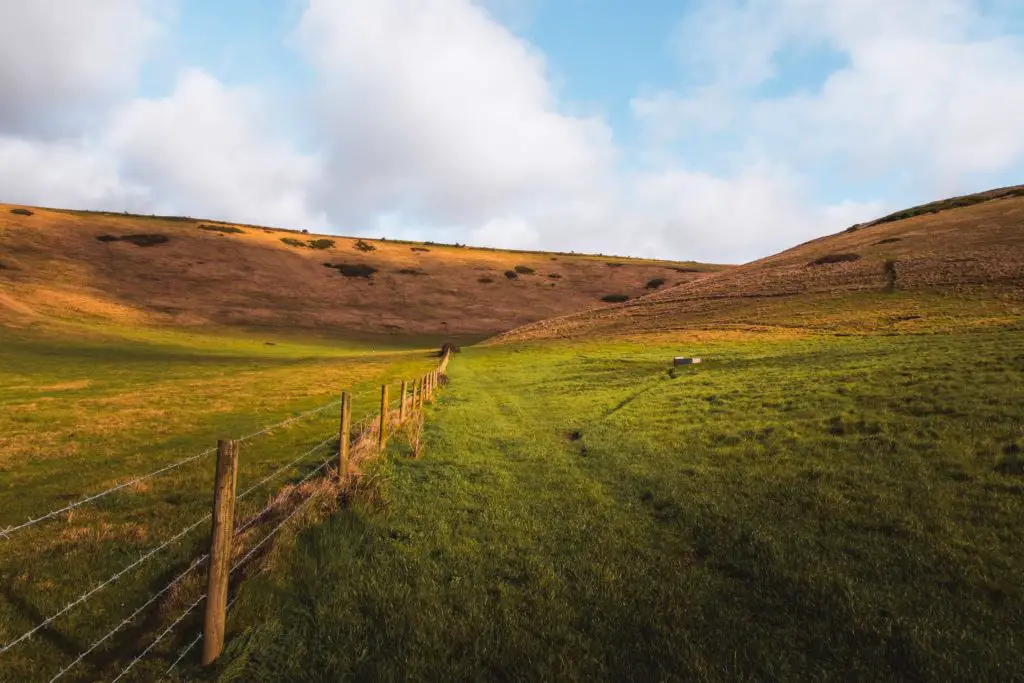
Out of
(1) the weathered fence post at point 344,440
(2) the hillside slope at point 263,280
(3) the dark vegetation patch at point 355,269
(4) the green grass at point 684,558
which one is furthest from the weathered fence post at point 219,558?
(3) the dark vegetation patch at point 355,269

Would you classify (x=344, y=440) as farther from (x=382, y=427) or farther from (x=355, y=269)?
(x=355, y=269)

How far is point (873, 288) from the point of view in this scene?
174 feet

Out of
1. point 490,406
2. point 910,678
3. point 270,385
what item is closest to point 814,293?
point 490,406

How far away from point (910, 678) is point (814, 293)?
59.8 meters

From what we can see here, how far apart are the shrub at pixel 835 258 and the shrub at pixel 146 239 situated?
380 feet

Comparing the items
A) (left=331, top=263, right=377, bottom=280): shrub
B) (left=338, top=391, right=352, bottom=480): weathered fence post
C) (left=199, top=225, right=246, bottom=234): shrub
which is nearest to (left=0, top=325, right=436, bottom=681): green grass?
(left=338, top=391, right=352, bottom=480): weathered fence post

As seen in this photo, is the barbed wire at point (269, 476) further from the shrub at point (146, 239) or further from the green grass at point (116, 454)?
the shrub at point (146, 239)

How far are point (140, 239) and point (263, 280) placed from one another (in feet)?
93.1

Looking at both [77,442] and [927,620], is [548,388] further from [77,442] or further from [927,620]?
[927,620]

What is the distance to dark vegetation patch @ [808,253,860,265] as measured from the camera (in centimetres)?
6532

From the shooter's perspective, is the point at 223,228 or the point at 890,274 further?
the point at 223,228

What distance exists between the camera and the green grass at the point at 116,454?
6.99m

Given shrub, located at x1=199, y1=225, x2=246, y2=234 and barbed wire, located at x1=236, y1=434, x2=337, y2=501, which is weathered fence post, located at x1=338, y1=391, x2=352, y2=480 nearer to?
barbed wire, located at x1=236, y1=434, x2=337, y2=501

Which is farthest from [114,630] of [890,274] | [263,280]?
[263,280]
